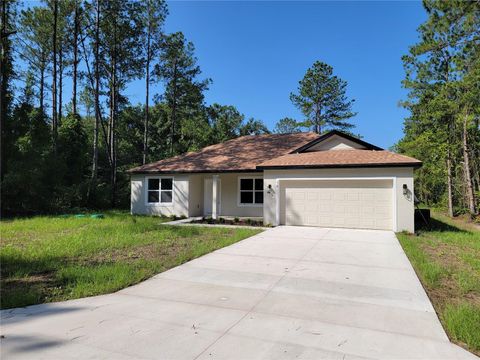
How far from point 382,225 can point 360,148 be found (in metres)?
4.77

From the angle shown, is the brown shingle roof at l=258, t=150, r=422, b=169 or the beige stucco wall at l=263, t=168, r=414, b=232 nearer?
the beige stucco wall at l=263, t=168, r=414, b=232

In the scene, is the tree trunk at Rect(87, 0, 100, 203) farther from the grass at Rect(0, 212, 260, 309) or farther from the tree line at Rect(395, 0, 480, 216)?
the tree line at Rect(395, 0, 480, 216)

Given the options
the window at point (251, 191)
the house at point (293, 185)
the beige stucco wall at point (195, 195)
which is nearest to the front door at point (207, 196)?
the house at point (293, 185)

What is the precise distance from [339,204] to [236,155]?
7213mm

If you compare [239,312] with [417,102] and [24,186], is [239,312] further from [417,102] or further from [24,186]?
[417,102]

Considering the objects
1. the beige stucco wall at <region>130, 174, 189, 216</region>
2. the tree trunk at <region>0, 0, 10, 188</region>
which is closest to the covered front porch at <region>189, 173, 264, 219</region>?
the beige stucco wall at <region>130, 174, 189, 216</region>

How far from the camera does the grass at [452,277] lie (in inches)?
151

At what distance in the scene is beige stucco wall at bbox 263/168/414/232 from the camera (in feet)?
39.1

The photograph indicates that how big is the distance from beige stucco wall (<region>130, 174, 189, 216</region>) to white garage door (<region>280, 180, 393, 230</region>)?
5756mm

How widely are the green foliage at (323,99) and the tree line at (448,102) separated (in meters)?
10.3

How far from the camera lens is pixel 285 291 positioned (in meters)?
5.22

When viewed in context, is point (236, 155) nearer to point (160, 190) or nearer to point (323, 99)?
point (160, 190)

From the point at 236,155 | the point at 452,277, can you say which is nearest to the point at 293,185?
the point at 236,155

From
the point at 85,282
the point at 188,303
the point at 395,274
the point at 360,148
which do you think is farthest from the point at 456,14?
the point at 85,282
